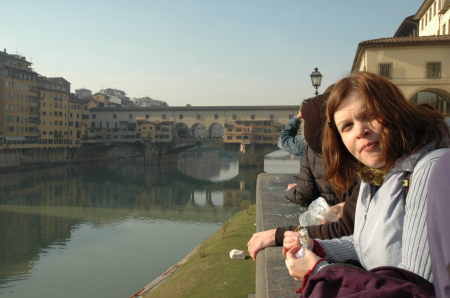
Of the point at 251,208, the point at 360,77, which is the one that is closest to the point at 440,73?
the point at 251,208

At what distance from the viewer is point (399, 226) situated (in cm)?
101

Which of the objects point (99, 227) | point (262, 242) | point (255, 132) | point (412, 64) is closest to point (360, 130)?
point (262, 242)

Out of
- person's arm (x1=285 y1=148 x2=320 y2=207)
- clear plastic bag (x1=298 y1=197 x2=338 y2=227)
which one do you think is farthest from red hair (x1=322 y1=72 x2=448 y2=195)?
person's arm (x1=285 y1=148 x2=320 y2=207)

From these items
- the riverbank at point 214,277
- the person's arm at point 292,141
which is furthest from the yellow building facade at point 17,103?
the person's arm at point 292,141

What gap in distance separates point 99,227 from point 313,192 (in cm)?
1234

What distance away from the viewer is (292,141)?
3.42 meters

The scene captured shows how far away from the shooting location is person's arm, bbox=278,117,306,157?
3.34 meters

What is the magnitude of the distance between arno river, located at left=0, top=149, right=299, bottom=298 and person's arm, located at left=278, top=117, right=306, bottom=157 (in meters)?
5.91

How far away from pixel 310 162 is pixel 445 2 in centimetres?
1548

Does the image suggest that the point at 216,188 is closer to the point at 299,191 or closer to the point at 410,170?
the point at 299,191

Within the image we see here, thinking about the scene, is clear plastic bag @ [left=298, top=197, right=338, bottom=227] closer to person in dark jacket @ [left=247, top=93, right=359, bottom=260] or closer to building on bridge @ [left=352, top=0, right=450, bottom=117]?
person in dark jacket @ [left=247, top=93, right=359, bottom=260]

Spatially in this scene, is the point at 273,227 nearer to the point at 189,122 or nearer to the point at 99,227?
the point at 99,227

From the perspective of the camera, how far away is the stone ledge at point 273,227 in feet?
5.11

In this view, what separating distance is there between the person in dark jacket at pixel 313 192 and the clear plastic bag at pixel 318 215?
0.14 metres
